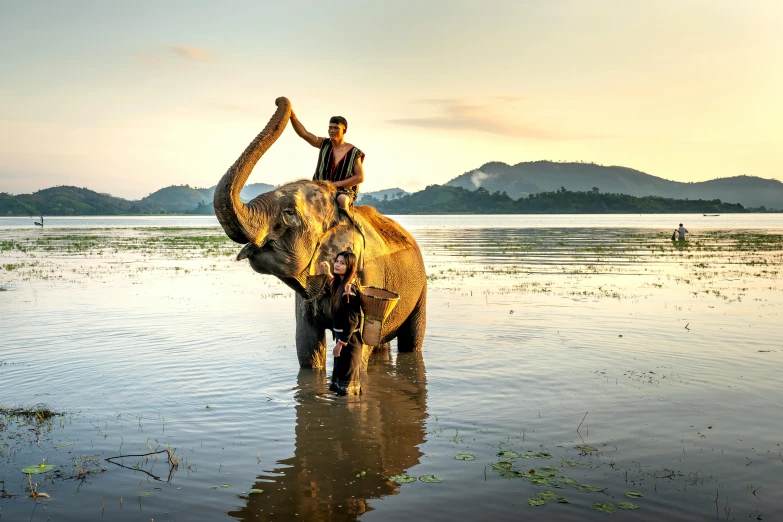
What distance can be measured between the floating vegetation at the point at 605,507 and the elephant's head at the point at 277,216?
3.88 metres

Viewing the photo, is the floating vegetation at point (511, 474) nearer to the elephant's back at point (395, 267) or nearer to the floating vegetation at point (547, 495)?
the floating vegetation at point (547, 495)

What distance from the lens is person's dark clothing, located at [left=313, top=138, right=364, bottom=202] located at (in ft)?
28.9

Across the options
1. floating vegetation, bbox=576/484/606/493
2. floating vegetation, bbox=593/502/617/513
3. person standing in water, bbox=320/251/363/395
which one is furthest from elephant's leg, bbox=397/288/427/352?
floating vegetation, bbox=593/502/617/513

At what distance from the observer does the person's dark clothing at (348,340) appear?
7977mm

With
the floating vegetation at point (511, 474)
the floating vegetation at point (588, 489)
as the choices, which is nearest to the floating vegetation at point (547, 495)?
the floating vegetation at point (588, 489)

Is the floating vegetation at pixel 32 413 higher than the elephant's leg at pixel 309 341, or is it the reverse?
the elephant's leg at pixel 309 341

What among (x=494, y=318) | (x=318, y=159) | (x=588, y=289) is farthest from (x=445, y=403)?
(x=588, y=289)

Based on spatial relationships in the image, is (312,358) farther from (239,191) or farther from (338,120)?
(239,191)

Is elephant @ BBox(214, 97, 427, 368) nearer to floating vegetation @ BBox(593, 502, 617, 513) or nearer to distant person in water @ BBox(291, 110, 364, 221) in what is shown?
distant person in water @ BBox(291, 110, 364, 221)

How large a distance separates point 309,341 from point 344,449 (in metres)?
2.50

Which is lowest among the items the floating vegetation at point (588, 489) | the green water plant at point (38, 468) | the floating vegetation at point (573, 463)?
Result: the green water plant at point (38, 468)

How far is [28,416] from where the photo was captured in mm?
7836

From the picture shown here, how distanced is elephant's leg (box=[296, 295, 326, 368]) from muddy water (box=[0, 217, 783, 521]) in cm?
23

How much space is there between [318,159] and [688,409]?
5365mm
